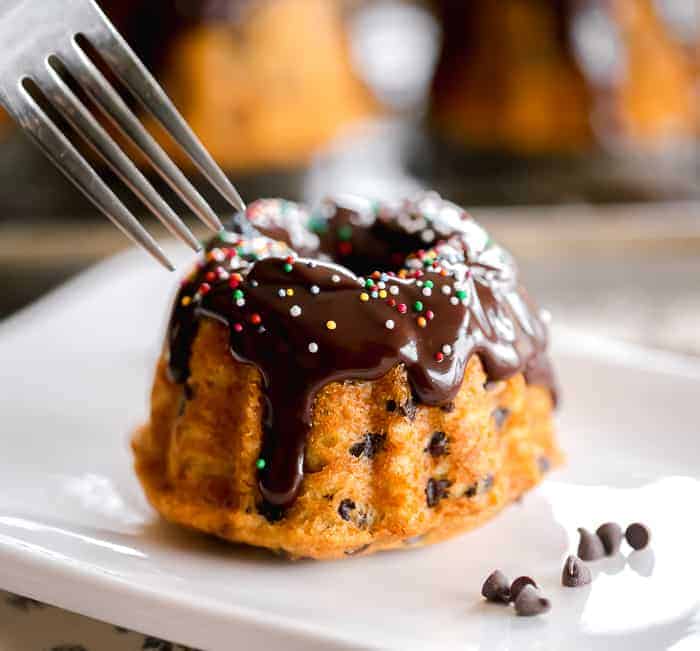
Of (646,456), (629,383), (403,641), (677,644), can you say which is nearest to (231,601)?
(403,641)

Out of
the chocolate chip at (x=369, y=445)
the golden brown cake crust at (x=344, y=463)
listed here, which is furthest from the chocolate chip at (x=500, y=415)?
the chocolate chip at (x=369, y=445)

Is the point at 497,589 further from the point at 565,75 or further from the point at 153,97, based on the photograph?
the point at 565,75

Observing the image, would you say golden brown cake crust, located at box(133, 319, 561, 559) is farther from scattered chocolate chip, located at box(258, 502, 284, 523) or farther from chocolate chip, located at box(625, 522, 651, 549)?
chocolate chip, located at box(625, 522, 651, 549)

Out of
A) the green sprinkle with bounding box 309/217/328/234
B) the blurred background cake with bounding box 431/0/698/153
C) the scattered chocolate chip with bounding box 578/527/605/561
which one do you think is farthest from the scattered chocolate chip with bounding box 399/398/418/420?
the blurred background cake with bounding box 431/0/698/153

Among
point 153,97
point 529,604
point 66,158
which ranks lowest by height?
point 529,604

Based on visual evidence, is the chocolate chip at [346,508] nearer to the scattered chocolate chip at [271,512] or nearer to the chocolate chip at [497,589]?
the scattered chocolate chip at [271,512]

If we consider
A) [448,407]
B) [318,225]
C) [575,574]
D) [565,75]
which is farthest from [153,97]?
[565,75]

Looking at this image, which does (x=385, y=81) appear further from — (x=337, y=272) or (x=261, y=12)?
(x=337, y=272)
